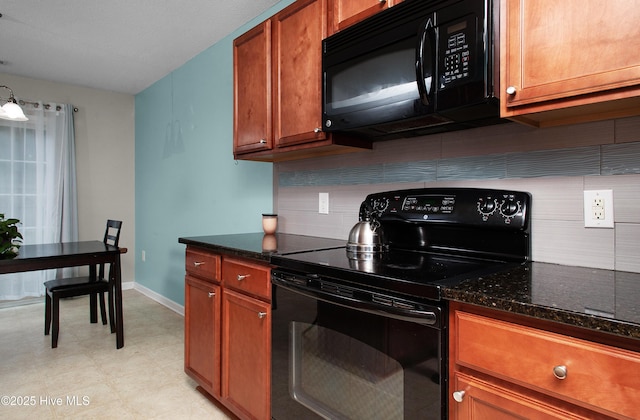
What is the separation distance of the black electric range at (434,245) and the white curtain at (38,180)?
3801 millimetres

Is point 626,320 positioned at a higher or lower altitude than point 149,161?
lower

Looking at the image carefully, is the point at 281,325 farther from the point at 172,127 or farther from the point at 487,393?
the point at 172,127

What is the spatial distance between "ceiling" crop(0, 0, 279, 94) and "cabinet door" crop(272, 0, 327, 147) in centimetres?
82

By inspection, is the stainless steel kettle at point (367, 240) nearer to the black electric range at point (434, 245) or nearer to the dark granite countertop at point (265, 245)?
the black electric range at point (434, 245)

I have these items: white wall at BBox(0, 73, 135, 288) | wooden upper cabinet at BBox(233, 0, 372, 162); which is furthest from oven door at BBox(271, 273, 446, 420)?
white wall at BBox(0, 73, 135, 288)

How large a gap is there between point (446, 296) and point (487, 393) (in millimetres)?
245

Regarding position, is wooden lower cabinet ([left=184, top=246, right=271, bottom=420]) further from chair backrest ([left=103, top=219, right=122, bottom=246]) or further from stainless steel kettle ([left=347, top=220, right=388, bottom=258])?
chair backrest ([left=103, top=219, right=122, bottom=246])

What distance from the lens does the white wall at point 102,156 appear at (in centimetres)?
438

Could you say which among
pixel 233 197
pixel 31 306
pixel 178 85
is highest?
pixel 178 85

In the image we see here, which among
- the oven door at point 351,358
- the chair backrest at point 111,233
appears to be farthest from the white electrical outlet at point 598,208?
the chair backrest at point 111,233

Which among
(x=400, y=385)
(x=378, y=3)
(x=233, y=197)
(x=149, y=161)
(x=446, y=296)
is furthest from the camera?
(x=149, y=161)

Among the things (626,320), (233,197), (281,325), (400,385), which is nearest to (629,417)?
(626,320)

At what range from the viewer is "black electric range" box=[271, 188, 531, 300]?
3.77ft

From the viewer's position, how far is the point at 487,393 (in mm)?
904
